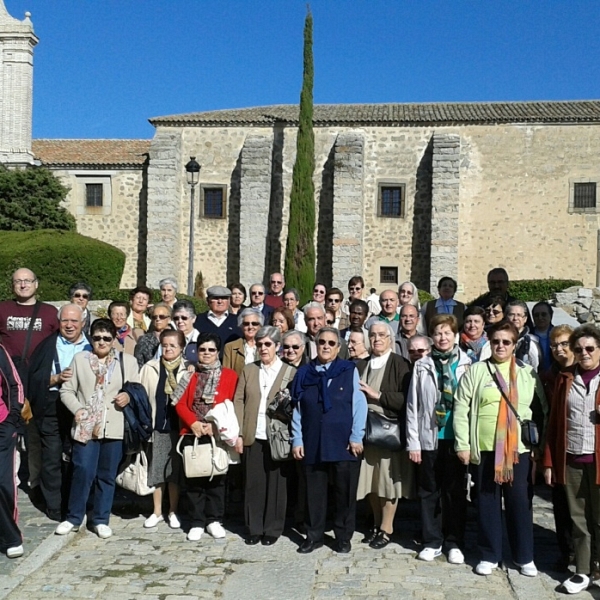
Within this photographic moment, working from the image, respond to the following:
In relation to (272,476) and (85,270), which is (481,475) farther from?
(85,270)

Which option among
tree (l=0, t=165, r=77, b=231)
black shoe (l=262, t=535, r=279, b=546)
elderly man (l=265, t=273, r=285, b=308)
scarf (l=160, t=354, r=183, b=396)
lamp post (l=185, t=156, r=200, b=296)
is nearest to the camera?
black shoe (l=262, t=535, r=279, b=546)

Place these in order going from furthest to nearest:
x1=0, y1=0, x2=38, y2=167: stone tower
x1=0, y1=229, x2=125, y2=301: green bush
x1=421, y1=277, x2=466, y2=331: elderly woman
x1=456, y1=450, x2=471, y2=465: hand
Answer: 1. x1=0, y1=0, x2=38, y2=167: stone tower
2. x1=0, y1=229, x2=125, y2=301: green bush
3. x1=421, y1=277, x2=466, y2=331: elderly woman
4. x1=456, y1=450, x2=471, y2=465: hand

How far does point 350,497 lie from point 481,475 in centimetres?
105

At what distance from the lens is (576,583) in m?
4.61

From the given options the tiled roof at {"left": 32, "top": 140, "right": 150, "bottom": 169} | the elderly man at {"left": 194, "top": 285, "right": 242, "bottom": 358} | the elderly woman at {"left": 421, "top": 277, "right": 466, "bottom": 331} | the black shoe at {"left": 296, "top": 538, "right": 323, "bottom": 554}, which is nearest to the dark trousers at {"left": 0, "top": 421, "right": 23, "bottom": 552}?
the black shoe at {"left": 296, "top": 538, "right": 323, "bottom": 554}

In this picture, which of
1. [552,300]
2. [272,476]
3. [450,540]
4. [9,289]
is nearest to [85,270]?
[9,289]

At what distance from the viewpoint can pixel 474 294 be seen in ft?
77.7

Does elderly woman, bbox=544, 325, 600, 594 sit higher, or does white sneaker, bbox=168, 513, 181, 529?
elderly woman, bbox=544, 325, 600, 594

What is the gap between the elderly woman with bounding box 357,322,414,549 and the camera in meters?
5.48

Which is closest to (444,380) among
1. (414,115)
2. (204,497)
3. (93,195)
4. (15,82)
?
(204,497)

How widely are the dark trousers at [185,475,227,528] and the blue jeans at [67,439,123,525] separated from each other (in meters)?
0.66

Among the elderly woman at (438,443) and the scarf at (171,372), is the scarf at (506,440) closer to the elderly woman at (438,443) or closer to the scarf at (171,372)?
the elderly woman at (438,443)

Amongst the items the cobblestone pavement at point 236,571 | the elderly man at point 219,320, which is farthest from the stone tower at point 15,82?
the cobblestone pavement at point 236,571

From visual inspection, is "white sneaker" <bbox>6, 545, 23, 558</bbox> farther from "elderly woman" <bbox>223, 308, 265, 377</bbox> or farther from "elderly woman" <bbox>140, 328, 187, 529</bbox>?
"elderly woman" <bbox>223, 308, 265, 377</bbox>
